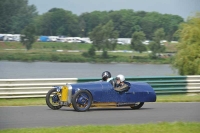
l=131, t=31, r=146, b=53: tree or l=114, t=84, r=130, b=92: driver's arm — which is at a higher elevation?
l=131, t=31, r=146, b=53: tree

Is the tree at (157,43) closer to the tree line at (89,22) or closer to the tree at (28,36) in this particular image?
the tree line at (89,22)

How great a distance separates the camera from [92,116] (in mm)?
12312

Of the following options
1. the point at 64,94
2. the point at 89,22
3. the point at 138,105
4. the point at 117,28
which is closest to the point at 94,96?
the point at 64,94

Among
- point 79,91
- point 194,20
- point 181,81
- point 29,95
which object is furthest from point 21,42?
point 194,20

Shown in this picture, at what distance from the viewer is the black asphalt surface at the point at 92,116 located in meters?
11.1

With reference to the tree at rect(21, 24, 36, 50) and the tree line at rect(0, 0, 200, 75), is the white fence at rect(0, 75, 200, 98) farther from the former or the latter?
the tree at rect(21, 24, 36, 50)

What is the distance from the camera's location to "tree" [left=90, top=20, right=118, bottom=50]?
979 inches

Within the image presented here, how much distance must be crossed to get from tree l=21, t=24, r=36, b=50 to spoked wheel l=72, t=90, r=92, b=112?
27.2 ft

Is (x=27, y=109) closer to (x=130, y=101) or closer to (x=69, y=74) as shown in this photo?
(x=130, y=101)

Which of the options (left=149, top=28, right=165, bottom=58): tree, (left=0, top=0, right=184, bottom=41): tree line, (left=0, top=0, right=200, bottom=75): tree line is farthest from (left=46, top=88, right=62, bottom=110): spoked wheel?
(left=149, top=28, right=165, bottom=58): tree

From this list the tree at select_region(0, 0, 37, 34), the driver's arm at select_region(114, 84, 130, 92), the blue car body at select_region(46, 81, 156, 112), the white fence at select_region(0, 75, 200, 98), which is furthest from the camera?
the white fence at select_region(0, 75, 200, 98)

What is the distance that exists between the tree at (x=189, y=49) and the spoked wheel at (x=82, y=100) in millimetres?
15391

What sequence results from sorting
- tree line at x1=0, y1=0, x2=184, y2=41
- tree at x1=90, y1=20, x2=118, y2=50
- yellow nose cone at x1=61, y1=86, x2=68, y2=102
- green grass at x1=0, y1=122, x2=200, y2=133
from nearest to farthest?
green grass at x1=0, y1=122, x2=200, y2=133, yellow nose cone at x1=61, y1=86, x2=68, y2=102, tree line at x1=0, y1=0, x2=184, y2=41, tree at x1=90, y1=20, x2=118, y2=50

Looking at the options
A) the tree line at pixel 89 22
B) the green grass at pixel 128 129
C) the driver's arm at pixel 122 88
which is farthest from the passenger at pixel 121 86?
the tree line at pixel 89 22
